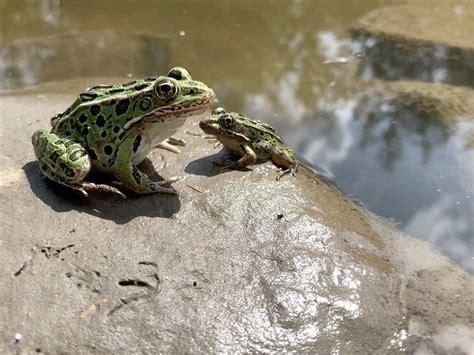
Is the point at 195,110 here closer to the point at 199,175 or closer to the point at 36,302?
the point at 199,175

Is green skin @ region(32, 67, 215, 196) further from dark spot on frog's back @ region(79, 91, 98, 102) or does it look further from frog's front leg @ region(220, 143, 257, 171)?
frog's front leg @ region(220, 143, 257, 171)

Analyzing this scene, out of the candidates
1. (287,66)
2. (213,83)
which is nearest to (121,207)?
(213,83)

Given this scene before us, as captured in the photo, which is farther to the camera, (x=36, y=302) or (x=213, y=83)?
(x=213, y=83)

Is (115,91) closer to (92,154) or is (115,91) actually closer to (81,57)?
(92,154)

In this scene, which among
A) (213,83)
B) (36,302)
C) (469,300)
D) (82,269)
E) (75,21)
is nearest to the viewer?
(36,302)

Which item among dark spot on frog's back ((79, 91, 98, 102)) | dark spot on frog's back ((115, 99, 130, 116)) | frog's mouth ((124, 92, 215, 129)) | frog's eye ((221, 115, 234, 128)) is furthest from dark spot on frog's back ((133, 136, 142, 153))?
frog's eye ((221, 115, 234, 128))

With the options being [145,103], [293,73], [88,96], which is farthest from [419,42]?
[88,96]
